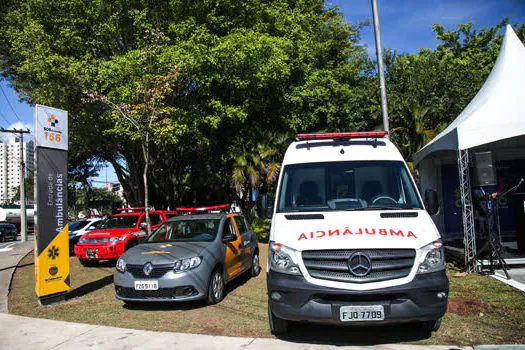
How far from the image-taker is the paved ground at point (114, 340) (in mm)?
4891

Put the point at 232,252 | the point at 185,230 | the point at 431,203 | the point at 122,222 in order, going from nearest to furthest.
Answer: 1. the point at 431,203
2. the point at 232,252
3. the point at 185,230
4. the point at 122,222

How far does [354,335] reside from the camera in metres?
5.25

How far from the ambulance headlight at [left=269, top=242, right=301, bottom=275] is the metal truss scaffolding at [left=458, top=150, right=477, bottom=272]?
5.57 m

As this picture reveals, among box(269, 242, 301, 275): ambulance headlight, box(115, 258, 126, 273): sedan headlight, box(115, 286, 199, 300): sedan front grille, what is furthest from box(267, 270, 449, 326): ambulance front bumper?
box(115, 258, 126, 273): sedan headlight

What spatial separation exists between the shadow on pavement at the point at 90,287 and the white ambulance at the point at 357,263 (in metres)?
5.10

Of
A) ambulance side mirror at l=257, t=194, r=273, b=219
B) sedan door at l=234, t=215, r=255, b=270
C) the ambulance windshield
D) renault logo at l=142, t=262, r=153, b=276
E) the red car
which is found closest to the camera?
the ambulance windshield

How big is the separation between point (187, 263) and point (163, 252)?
1.69 ft

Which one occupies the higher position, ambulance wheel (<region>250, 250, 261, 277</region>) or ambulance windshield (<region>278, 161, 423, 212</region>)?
ambulance windshield (<region>278, 161, 423, 212</region>)

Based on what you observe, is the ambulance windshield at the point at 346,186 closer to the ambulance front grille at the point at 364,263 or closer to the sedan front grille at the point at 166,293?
the ambulance front grille at the point at 364,263

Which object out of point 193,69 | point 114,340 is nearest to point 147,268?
point 114,340

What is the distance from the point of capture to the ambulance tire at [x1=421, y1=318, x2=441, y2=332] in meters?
5.06

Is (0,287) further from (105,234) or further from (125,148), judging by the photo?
(125,148)

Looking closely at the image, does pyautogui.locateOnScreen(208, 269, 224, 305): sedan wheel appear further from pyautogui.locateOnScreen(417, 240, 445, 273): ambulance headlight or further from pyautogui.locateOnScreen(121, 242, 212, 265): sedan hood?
pyautogui.locateOnScreen(417, 240, 445, 273): ambulance headlight

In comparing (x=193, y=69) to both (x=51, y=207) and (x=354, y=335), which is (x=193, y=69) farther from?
(x=354, y=335)
